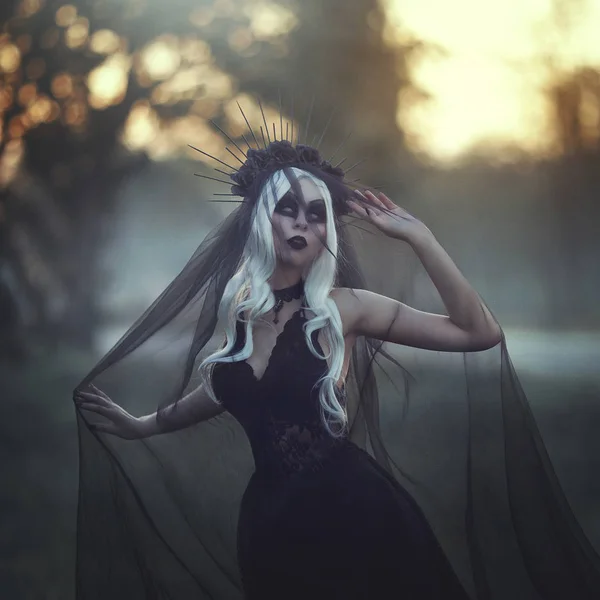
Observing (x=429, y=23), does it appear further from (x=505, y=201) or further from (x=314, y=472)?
(x=314, y=472)

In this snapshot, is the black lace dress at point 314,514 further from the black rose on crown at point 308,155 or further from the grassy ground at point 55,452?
the grassy ground at point 55,452

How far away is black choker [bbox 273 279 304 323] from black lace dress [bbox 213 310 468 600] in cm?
12

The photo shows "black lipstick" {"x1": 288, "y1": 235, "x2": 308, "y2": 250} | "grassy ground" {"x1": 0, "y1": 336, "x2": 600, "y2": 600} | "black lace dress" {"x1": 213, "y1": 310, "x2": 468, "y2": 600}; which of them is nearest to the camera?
"black lace dress" {"x1": 213, "y1": 310, "x2": 468, "y2": 600}

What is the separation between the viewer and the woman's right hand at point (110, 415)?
210 cm

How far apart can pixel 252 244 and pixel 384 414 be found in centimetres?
72

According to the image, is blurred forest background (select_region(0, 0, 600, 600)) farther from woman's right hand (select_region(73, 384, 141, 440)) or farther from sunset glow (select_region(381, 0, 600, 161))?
woman's right hand (select_region(73, 384, 141, 440))

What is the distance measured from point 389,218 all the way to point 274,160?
A: 325 millimetres

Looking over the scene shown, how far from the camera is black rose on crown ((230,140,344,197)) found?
6.42 ft

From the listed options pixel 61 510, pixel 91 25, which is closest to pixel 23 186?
pixel 91 25

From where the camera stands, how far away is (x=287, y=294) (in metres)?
1.93

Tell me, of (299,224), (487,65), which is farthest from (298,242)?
(487,65)

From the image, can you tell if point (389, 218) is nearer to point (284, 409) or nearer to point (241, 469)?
point (284, 409)

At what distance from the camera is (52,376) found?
2.56 m

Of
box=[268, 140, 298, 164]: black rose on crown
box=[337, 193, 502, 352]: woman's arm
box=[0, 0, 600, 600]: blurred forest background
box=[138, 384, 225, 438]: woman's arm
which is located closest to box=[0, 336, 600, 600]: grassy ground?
box=[0, 0, 600, 600]: blurred forest background
